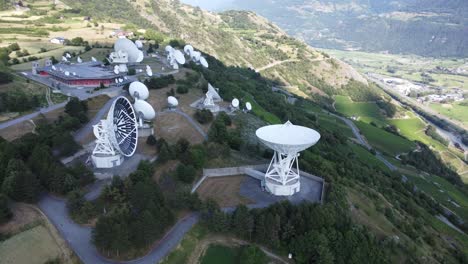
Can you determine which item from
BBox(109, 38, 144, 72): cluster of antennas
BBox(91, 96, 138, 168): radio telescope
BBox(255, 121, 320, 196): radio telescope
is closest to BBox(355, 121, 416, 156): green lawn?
BBox(255, 121, 320, 196): radio telescope

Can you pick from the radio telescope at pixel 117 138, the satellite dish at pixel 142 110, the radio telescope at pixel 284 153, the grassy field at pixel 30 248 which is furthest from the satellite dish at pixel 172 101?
the grassy field at pixel 30 248

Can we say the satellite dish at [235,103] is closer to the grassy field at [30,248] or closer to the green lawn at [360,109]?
the grassy field at [30,248]

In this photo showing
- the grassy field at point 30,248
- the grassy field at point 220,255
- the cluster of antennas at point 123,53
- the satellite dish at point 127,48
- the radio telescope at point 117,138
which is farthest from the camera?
the satellite dish at point 127,48

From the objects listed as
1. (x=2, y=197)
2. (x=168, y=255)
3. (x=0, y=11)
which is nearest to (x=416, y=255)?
(x=168, y=255)

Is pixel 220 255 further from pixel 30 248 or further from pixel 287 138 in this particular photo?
pixel 30 248

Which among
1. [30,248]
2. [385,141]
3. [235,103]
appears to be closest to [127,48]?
[235,103]

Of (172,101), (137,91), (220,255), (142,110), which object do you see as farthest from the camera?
(172,101)

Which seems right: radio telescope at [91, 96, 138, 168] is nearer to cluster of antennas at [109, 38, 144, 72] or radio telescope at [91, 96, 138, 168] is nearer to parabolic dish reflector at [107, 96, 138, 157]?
parabolic dish reflector at [107, 96, 138, 157]
